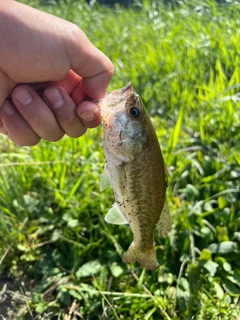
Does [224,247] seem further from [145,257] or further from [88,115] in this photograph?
[88,115]

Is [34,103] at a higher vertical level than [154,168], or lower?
higher

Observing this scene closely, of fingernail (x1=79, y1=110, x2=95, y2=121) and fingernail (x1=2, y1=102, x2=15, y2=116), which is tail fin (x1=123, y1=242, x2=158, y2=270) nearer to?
fingernail (x1=79, y1=110, x2=95, y2=121)

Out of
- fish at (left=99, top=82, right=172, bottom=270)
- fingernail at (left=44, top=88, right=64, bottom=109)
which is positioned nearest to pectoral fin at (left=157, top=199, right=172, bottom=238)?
fish at (left=99, top=82, right=172, bottom=270)

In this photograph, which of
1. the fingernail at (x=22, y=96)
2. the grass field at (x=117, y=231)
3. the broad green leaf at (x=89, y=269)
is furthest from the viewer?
the broad green leaf at (x=89, y=269)

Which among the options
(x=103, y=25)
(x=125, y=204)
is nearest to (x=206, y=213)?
(x=125, y=204)

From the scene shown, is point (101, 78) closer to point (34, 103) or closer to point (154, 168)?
point (34, 103)

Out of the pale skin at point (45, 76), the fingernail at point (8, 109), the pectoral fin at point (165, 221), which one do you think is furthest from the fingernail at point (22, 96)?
the pectoral fin at point (165, 221)

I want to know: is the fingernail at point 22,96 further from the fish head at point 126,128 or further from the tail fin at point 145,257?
the tail fin at point 145,257
